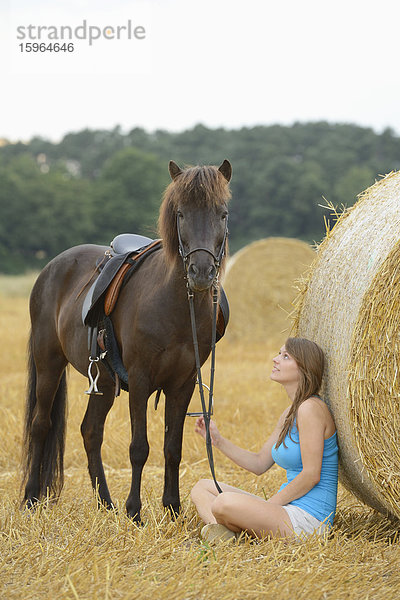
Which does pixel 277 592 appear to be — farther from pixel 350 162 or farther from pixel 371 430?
pixel 350 162

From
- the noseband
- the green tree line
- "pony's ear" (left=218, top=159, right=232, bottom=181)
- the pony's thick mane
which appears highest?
the green tree line

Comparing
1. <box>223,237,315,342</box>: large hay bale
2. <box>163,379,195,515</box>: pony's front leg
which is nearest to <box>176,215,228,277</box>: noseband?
<box>163,379,195,515</box>: pony's front leg

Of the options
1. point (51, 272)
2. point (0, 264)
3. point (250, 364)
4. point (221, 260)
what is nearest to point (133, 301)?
point (221, 260)

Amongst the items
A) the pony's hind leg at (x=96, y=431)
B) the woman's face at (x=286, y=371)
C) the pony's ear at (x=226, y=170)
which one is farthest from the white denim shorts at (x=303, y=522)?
the pony's ear at (x=226, y=170)

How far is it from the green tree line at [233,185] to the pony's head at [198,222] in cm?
3348

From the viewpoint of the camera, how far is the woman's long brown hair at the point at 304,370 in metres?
3.71

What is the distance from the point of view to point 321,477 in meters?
3.66

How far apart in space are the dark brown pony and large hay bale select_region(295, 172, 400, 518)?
73cm

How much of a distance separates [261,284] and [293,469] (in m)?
8.25

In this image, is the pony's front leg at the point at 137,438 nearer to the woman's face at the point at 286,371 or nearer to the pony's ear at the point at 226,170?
the woman's face at the point at 286,371

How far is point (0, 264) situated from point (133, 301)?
116 feet

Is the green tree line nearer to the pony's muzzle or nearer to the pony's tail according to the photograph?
the pony's tail

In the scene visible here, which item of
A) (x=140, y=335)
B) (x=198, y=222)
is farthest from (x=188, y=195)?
(x=140, y=335)

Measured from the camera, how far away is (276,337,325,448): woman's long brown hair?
3.71 meters
